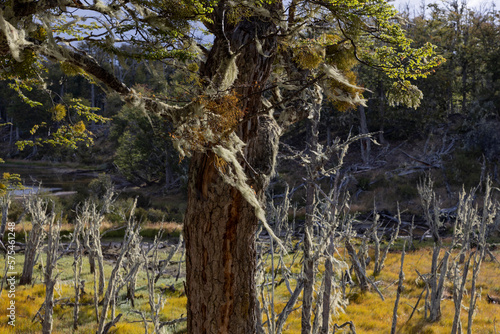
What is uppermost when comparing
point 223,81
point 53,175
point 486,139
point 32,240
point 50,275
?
point 486,139

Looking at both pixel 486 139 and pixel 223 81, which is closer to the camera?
pixel 223 81

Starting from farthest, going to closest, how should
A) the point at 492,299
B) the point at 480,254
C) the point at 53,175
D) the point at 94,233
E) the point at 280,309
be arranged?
the point at 53,175 < the point at 492,299 < the point at 280,309 < the point at 94,233 < the point at 480,254

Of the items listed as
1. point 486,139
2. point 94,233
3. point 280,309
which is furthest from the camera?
point 486,139

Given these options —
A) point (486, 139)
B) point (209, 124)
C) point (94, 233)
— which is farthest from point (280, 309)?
point (486, 139)

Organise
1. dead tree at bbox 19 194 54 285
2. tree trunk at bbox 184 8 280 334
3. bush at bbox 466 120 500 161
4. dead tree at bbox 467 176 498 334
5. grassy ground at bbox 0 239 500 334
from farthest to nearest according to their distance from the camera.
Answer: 1. bush at bbox 466 120 500 161
2. dead tree at bbox 19 194 54 285
3. grassy ground at bbox 0 239 500 334
4. dead tree at bbox 467 176 498 334
5. tree trunk at bbox 184 8 280 334

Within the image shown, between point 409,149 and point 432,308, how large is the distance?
23129 millimetres

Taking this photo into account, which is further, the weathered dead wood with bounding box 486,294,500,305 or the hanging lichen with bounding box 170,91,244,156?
the weathered dead wood with bounding box 486,294,500,305

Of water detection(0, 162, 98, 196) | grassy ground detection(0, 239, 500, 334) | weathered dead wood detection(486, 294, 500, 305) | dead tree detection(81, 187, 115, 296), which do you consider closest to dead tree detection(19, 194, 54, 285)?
grassy ground detection(0, 239, 500, 334)

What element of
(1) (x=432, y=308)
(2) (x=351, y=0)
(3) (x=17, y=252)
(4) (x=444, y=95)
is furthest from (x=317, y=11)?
(4) (x=444, y=95)

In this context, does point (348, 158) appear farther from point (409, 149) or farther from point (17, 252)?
point (17, 252)

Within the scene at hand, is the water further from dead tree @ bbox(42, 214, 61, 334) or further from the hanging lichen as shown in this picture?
the hanging lichen

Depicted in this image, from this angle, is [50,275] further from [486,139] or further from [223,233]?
[486,139]

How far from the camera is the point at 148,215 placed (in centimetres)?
2159

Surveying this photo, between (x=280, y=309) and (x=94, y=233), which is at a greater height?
(x=94, y=233)
